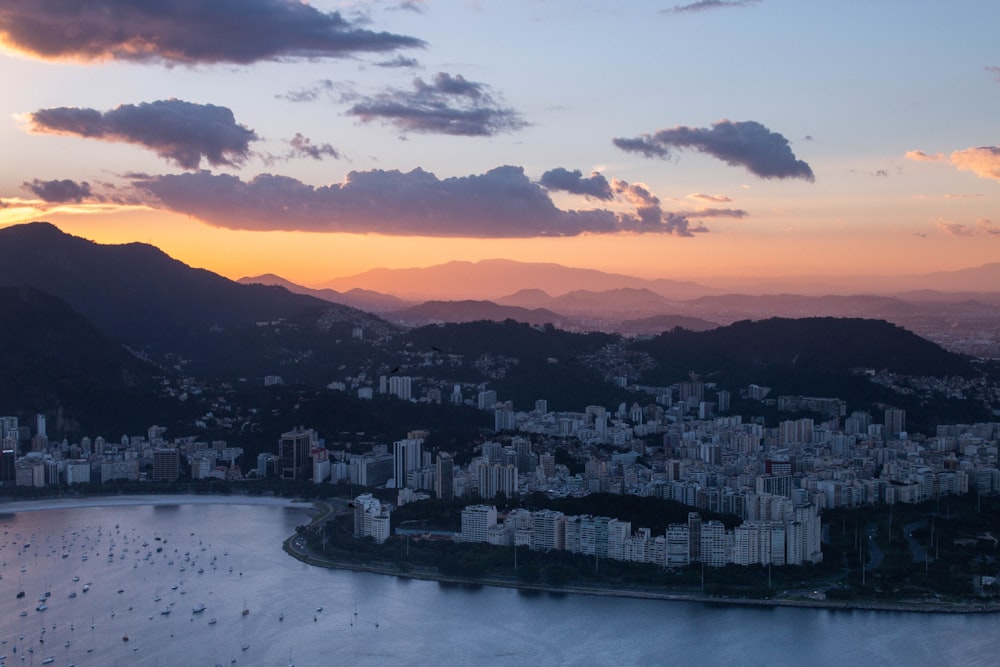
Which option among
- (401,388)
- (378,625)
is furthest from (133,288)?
(378,625)

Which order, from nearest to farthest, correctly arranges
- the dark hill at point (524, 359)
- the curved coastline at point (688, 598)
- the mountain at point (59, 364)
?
the curved coastline at point (688, 598) → the mountain at point (59, 364) → the dark hill at point (524, 359)

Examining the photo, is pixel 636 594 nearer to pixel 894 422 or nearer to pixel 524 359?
pixel 894 422

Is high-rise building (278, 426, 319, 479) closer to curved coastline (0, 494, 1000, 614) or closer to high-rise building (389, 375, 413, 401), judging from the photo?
curved coastline (0, 494, 1000, 614)

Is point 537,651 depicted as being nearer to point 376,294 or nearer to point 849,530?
point 849,530

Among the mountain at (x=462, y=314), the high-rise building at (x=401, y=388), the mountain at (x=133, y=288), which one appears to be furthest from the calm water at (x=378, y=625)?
the mountain at (x=462, y=314)

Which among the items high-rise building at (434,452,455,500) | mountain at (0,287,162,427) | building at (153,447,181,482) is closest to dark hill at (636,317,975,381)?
mountain at (0,287,162,427)

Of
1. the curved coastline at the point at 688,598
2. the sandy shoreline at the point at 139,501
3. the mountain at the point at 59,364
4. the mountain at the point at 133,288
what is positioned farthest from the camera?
the mountain at the point at 133,288

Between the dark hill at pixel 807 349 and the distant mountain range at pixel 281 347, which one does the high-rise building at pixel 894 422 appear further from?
the dark hill at pixel 807 349

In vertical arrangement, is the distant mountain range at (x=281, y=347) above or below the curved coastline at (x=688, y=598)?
above
